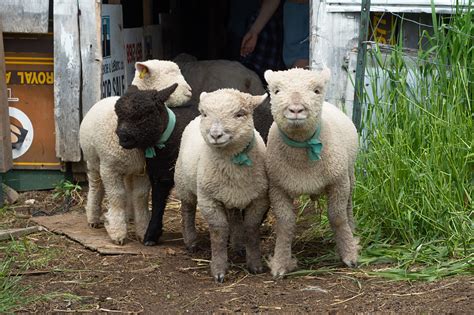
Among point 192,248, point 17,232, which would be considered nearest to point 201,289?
point 192,248

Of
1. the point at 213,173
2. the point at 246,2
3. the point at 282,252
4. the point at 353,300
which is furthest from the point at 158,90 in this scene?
the point at 246,2

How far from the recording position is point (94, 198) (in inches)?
303

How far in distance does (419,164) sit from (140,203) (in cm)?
223

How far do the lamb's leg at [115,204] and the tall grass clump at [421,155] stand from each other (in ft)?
6.02

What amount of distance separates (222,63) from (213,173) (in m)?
3.94

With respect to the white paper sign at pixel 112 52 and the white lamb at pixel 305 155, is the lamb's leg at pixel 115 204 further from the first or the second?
the white paper sign at pixel 112 52

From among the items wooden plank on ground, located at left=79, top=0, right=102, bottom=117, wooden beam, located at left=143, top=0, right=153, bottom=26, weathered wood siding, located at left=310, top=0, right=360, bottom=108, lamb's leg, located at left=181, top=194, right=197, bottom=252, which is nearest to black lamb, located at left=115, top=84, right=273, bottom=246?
lamb's leg, located at left=181, top=194, right=197, bottom=252

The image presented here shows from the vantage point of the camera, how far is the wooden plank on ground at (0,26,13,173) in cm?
833

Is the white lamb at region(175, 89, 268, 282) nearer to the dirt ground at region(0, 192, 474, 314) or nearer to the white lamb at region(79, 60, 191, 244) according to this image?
the dirt ground at region(0, 192, 474, 314)

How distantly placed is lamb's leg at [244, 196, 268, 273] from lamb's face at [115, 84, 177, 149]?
94 cm

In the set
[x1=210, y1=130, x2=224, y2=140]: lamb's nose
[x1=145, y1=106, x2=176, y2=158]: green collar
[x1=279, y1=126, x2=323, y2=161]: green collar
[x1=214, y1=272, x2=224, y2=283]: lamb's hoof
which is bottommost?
[x1=214, y1=272, x2=224, y2=283]: lamb's hoof

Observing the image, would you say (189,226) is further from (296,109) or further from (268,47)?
(268,47)

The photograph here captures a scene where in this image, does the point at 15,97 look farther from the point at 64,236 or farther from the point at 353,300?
the point at 353,300

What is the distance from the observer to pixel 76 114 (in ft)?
28.1
